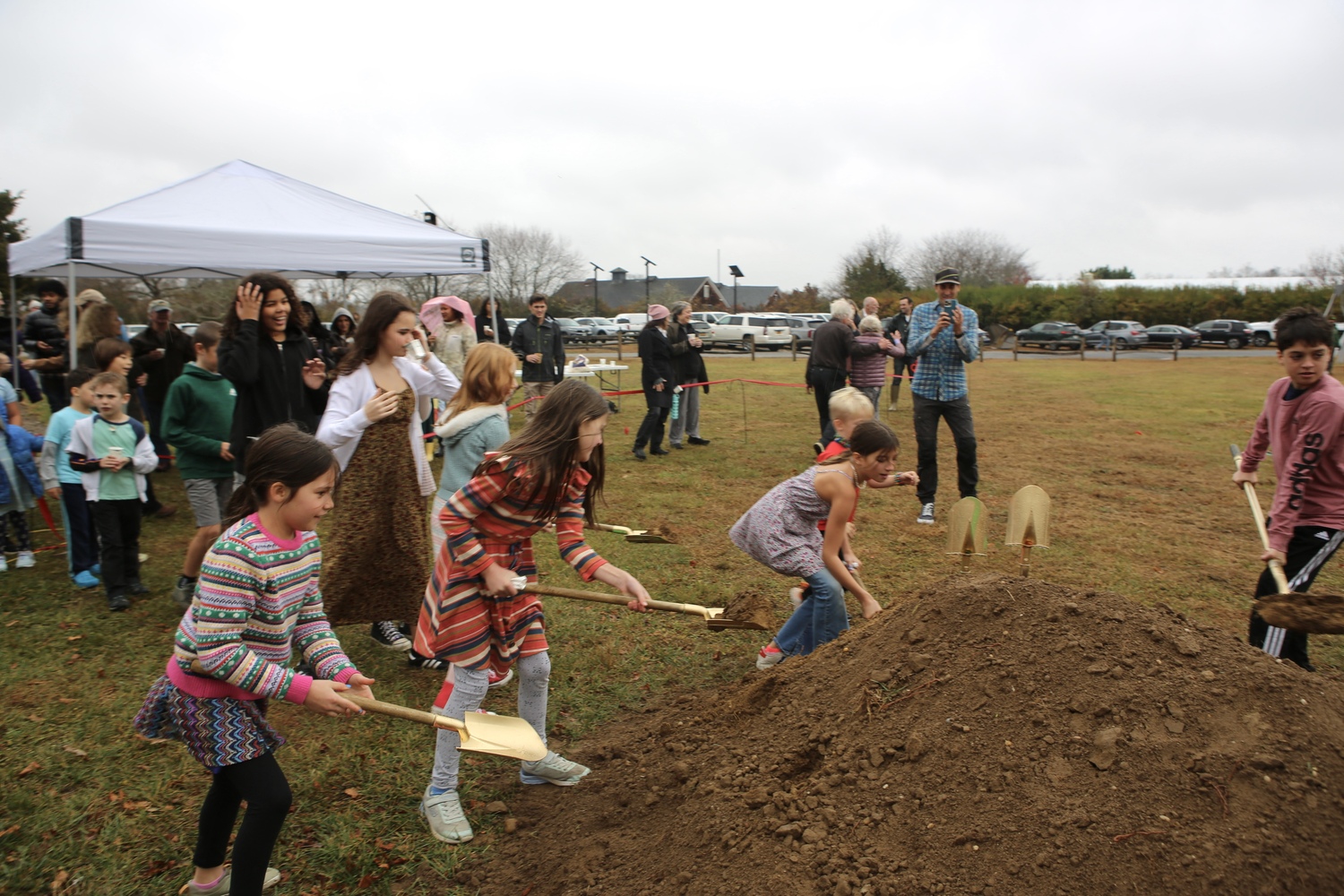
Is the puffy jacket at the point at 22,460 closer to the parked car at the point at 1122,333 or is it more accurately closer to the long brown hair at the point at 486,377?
the long brown hair at the point at 486,377

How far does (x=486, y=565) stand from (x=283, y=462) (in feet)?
2.54

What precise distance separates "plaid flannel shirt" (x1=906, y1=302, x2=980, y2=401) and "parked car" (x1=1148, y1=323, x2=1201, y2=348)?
38002 millimetres

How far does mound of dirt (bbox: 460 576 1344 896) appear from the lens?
2.21m

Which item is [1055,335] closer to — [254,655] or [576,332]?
[576,332]

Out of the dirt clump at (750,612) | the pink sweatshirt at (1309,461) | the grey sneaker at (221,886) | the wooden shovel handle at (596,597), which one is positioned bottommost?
the grey sneaker at (221,886)

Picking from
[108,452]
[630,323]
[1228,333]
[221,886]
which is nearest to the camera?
[221,886]

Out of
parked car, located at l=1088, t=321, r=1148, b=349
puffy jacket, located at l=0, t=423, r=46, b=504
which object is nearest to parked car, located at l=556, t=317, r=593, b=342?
parked car, located at l=1088, t=321, r=1148, b=349

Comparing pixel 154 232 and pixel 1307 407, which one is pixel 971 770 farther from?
pixel 154 232

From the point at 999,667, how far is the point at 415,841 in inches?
86.1

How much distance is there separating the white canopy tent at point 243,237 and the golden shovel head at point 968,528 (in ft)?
22.0

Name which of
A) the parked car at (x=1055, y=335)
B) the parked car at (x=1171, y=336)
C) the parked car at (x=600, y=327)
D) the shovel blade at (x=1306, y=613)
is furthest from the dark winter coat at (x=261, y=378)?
the parked car at (x=1171, y=336)

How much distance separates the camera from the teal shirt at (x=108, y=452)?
17.1 ft

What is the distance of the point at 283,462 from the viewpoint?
239cm

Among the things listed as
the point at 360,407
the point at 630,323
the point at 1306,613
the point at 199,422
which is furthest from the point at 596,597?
the point at 630,323
